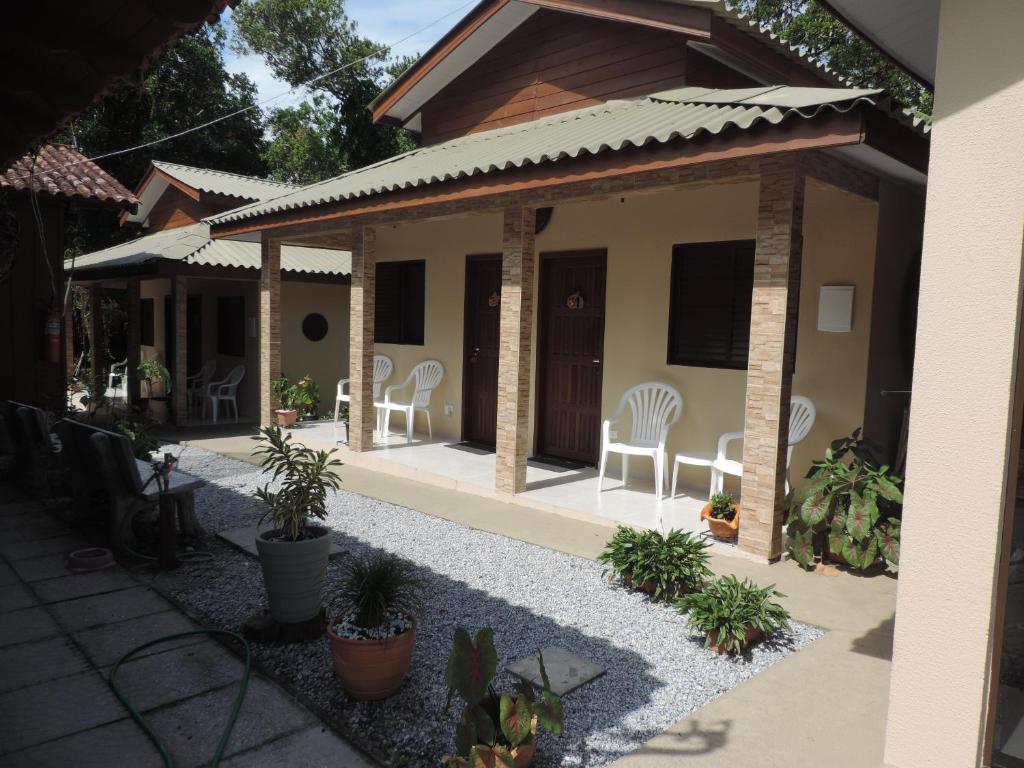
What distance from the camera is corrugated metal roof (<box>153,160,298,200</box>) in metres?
14.2

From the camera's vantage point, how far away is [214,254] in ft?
37.9

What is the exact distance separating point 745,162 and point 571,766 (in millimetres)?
4042

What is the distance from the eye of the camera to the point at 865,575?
194 inches

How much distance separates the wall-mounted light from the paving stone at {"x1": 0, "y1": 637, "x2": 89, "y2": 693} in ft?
18.6

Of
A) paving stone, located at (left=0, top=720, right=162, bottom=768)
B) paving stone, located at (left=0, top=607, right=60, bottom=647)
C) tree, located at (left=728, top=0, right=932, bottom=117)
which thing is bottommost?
paving stone, located at (left=0, top=607, right=60, bottom=647)

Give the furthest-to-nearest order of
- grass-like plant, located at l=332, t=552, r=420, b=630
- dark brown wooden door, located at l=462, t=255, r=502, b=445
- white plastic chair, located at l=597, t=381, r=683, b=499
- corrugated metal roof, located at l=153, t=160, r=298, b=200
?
1. corrugated metal roof, located at l=153, t=160, r=298, b=200
2. dark brown wooden door, located at l=462, t=255, r=502, b=445
3. white plastic chair, located at l=597, t=381, r=683, b=499
4. grass-like plant, located at l=332, t=552, r=420, b=630

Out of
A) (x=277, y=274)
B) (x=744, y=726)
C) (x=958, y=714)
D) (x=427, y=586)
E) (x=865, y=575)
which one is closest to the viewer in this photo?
(x=958, y=714)

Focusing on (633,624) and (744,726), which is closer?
(744,726)

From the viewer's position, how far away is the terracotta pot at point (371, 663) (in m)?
3.06

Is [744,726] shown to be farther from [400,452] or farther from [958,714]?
[400,452]

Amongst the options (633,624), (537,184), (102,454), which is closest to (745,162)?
(537,184)

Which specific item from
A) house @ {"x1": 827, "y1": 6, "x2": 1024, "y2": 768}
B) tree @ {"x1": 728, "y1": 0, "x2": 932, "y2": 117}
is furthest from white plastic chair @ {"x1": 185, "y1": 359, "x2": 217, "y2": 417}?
tree @ {"x1": 728, "y1": 0, "x2": 932, "y2": 117}

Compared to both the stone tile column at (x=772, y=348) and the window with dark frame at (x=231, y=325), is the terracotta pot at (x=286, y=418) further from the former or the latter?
the stone tile column at (x=772, y=348)

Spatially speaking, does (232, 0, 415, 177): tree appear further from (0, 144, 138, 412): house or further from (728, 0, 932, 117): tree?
(0, 144, 138, 412): house
